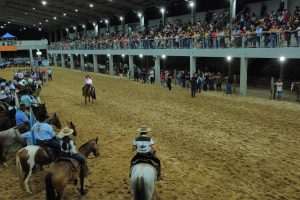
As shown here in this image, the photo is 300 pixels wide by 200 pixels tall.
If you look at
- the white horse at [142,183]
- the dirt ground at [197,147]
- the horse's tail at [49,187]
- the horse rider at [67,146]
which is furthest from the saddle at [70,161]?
the white horse at [142,183]

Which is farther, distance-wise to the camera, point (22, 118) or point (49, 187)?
point (22, 118)

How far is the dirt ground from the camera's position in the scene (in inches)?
301

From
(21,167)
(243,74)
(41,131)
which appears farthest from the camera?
(243,74)

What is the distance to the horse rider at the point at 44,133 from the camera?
802 cm

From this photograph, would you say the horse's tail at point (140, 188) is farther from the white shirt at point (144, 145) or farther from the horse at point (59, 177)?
the horse at point (59, 177)

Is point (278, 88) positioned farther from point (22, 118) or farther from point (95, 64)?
point (95, 64)

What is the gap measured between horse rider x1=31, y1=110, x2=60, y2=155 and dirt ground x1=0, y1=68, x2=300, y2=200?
3.42 feet

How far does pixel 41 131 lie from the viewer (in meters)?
8.11

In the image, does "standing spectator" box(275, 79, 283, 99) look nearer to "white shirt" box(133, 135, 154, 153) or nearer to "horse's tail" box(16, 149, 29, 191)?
"white shirt" box(133, 135, 154, 153)

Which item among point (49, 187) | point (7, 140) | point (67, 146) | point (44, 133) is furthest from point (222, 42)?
point (49, 187)

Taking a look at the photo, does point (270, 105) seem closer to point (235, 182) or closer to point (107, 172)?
point (235, 182)

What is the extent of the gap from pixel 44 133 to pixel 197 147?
544 cm

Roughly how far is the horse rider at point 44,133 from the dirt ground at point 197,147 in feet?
3.42

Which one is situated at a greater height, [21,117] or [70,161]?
[21,117]
